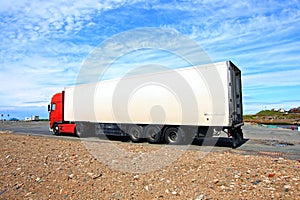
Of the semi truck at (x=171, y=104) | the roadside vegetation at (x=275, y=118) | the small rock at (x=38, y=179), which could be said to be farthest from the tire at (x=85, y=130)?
the roadside vegetation at (x=275, y=118)

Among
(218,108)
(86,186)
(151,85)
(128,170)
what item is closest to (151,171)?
(128,170)

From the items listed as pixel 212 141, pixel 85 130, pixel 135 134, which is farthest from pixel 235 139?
pixel 85 130

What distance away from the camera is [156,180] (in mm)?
6848

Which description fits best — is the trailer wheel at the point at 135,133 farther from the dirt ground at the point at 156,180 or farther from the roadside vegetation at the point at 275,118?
the roadside vegetation at the point at 275,118

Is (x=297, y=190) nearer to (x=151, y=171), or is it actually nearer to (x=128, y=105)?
(x=151, y=171)

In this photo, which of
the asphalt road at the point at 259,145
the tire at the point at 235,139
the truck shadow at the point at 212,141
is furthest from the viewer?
the truck shadow at the point at 212,141

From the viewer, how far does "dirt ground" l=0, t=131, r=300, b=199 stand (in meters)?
5.85

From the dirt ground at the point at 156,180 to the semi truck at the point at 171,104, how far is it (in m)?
4.12

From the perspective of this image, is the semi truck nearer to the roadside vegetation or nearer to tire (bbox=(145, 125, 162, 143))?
tire (bbox=(145, 125, 162, 143))

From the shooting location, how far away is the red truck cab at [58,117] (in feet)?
71.0

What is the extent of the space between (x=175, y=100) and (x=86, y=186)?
7888mm

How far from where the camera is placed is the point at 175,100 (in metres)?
13.8

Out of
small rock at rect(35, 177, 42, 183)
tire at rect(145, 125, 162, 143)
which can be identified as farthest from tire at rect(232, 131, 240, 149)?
small rock at rect(35, 177, 42, 183)

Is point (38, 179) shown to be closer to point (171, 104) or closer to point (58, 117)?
point (171, 104)
